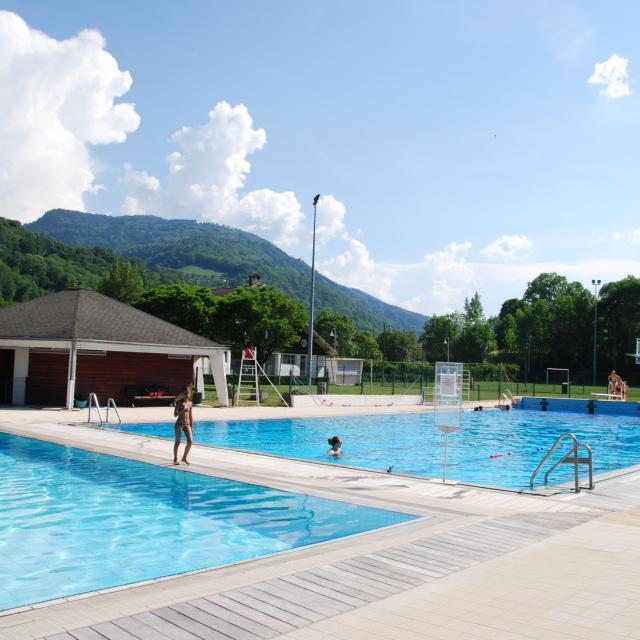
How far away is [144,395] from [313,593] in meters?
24.6

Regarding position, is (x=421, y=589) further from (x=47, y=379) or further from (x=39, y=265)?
(x=39, y=265)

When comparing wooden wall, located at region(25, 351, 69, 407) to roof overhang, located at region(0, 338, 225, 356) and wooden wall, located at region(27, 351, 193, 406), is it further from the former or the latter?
roof overhang, located at region(0, 338, 225, 356)

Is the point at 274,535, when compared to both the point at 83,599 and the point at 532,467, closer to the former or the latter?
the point at 83,599

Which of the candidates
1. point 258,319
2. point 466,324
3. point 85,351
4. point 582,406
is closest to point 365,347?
point 466,324

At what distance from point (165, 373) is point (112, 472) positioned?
1733 centimetres

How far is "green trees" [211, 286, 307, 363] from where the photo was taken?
146ft

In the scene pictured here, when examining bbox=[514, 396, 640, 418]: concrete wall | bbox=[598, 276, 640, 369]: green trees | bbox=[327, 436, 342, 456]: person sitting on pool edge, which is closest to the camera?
bbox=[327, 436, 342, 456]: person sitting on pool edge

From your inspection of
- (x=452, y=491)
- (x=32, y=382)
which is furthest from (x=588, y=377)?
(x=452, y=491)

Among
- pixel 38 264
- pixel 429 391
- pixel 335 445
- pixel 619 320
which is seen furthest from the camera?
pixel 38 264

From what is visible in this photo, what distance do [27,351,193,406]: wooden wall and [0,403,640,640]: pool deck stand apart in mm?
20199

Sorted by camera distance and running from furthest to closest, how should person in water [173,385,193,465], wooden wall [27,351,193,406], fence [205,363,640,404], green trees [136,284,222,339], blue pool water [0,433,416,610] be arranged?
green trees [136,284,222,339] < fence [205,363,640,404] < wooden wall [27,351,193,406] < person in water [173,385,193,465] < blue pool water [0,433,416,610]

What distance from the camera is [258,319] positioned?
44.4 m

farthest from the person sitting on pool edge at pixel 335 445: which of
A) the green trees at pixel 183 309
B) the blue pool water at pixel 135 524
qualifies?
the green trees at pixel 183 309

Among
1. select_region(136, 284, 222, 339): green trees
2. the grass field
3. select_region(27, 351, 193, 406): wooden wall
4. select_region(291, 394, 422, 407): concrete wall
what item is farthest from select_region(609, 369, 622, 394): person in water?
select_region(27, 351, 193, 406): wooden wall
